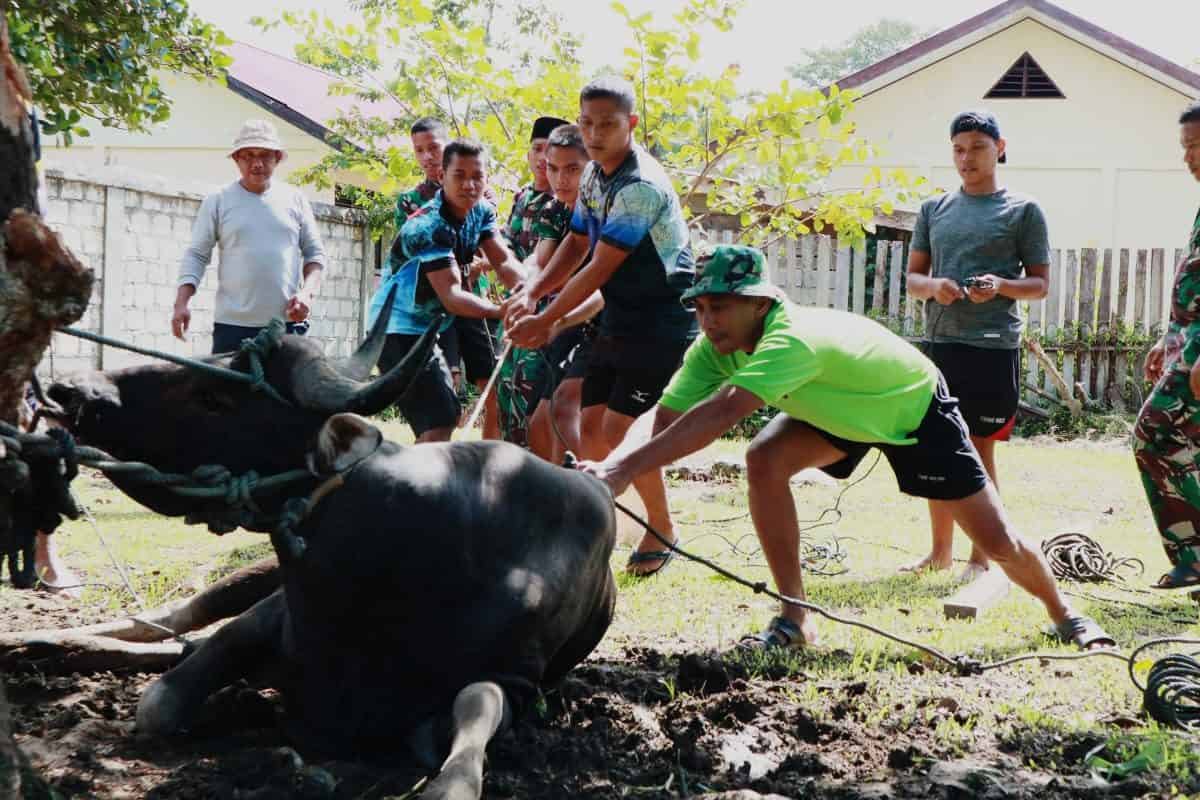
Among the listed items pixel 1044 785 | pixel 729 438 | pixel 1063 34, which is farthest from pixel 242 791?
pixel 1063 34

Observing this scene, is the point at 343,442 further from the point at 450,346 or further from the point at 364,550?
the point at 450,346

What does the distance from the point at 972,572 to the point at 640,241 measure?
8.02 feet

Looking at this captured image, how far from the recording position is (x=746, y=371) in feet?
15.2

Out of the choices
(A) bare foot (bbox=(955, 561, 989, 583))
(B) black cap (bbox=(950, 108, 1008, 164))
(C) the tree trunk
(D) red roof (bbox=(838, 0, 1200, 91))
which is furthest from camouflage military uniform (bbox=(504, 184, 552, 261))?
(D) red roof (bbox=(838, 0, 1200, 91))

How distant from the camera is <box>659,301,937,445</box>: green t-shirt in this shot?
4785 mm

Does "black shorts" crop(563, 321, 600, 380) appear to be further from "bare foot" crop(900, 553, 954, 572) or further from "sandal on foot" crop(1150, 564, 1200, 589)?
"sandal on foot" crop(1150, 564, 1200, 589)

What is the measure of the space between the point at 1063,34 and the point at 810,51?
5743 cm

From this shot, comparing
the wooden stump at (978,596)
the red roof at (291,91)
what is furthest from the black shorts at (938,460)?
the red roof at (291,91)

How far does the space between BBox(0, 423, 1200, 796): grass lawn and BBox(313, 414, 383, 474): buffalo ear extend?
1528 millimetres

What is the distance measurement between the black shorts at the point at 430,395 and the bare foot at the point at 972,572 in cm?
285

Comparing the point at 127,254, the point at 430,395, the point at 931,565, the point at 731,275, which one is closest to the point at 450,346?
the point at 430,395

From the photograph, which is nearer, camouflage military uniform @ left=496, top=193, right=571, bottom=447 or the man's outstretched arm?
the man's outstretched arm

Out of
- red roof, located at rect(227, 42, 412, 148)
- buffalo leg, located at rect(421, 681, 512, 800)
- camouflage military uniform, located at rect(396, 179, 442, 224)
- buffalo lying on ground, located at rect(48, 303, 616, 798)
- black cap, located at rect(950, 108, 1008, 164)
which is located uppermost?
red roof, located at rect(227, 42, 412, 148)

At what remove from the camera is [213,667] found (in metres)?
4.04
